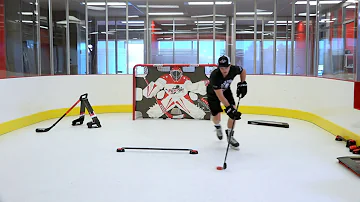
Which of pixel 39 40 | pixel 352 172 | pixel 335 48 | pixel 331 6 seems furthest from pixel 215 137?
pixel 39 40

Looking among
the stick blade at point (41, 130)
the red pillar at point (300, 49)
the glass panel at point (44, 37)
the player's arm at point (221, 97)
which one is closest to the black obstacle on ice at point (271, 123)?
the red pillar at point (300, 49)

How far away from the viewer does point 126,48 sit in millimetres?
9547

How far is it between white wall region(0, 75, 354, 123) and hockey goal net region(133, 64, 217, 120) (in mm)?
982

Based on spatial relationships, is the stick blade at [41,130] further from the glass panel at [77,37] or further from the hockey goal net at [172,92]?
the glass panel at [77,37]

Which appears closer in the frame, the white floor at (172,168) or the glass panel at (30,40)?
the white floor at (172,168)

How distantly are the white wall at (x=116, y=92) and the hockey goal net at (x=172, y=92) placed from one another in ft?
3.22

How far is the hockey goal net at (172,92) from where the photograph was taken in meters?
7.64

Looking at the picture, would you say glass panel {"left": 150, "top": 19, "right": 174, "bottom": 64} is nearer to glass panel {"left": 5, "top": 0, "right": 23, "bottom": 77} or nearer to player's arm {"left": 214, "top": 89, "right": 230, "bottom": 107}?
glass panel {"left": 5, "top": 0, "right": 23, "bottom": 77}

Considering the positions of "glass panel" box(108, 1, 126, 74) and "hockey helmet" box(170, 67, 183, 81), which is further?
"glass panel" box(108, 1, 126, 74)

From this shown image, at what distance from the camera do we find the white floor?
317cm

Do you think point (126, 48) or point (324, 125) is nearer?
point (324, 125)

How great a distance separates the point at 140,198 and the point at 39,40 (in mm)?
5831

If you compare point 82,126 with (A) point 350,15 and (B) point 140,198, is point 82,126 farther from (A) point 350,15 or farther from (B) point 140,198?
(A) point 350,15

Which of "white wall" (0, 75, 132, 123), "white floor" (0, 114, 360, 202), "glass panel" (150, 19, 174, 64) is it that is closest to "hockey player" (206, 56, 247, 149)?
"white floor" (0, 114, 360, 202)
